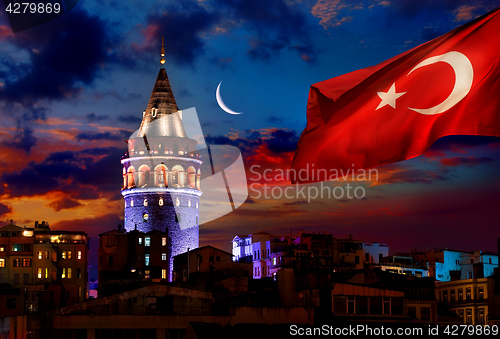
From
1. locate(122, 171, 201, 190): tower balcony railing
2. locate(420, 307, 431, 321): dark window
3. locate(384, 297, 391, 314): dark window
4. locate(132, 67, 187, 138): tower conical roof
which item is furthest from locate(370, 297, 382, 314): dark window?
locate(132, 67, 187, 138): tower conical roof

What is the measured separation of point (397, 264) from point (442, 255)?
35.5 feet

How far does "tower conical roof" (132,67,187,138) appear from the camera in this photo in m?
102

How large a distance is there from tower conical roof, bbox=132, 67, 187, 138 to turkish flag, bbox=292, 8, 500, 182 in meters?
88.0

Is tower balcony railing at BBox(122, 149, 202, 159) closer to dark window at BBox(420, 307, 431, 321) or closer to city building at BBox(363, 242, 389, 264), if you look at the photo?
city building at BBox(363, 242, 389, 264)

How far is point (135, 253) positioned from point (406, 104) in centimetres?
7738

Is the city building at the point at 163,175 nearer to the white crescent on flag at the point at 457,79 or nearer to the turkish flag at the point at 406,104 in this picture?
the turkish flag at the point at 406,104

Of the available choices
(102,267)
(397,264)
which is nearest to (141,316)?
(102,267)

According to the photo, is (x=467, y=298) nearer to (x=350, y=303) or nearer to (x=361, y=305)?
(x=361, y=305)

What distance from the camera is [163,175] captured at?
99.7 meters

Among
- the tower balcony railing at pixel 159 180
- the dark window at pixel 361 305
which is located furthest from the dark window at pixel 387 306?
the tower balcony railing at pixel 159 180

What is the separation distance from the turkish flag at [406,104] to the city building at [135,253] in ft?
236

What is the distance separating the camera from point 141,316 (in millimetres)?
44188

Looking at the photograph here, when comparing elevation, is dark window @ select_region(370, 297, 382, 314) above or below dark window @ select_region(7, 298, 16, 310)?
below

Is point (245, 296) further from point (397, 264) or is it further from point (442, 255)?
point (442, 255)
